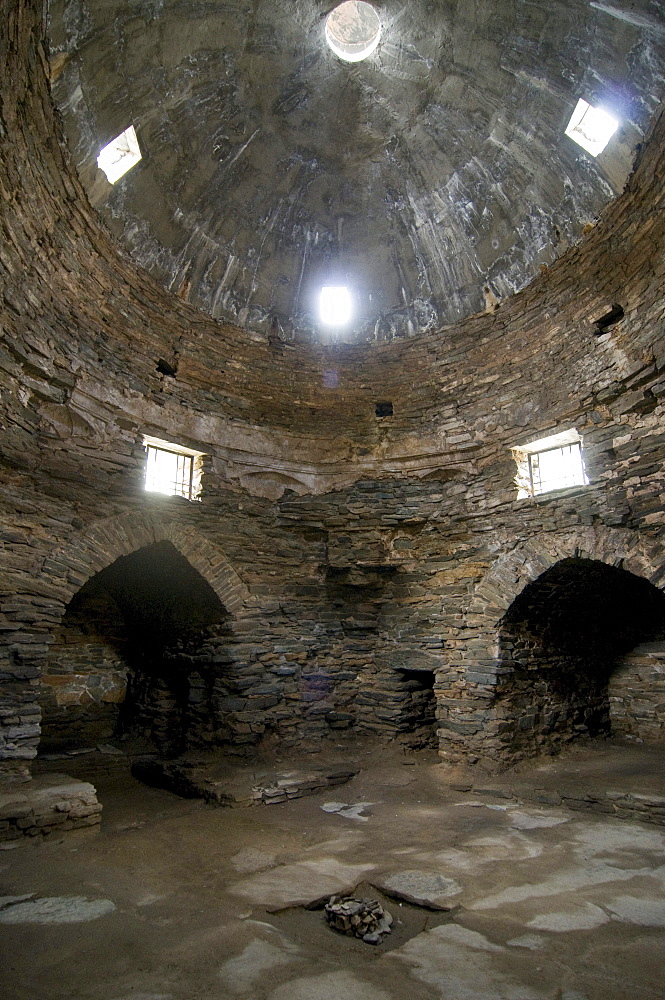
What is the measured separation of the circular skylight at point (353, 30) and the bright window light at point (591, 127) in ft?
13.0

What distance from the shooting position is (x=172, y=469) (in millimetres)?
9133

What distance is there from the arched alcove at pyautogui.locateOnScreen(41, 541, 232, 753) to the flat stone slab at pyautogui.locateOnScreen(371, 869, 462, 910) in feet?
15.6

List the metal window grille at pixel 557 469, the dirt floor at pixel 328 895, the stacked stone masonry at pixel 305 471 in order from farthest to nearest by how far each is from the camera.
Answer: the metal window grille at pixel 557 469 → the stacked stone masonry at pixel 305 471 → the dirt floor at pixel 328 895

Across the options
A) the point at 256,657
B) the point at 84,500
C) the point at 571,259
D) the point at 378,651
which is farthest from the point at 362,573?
the point at 571,259

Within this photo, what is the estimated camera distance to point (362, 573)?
9641 mm

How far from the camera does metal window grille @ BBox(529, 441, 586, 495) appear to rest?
8.12 meters

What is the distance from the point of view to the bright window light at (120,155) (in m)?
8.53

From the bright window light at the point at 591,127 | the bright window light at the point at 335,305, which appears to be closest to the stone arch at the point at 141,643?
the bright window light at the point at 335,305

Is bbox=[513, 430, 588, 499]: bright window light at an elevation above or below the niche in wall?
above

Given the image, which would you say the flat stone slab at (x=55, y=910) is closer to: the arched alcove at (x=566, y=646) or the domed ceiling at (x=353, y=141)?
the arched alcove at (x=566, y=646)

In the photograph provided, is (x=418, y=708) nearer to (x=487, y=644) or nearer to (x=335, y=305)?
(x=487, y=644)

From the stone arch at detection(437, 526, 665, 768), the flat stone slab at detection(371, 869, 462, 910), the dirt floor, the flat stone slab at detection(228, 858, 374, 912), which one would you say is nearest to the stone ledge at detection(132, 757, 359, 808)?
the dirt floor

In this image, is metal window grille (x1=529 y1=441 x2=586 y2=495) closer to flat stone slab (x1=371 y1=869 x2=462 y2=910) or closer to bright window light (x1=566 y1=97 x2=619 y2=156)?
bright window light (x1=566 y1=97 x2=619 y2=156)

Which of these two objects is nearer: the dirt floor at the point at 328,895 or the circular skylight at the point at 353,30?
the dirt floor at the point at 328,895
